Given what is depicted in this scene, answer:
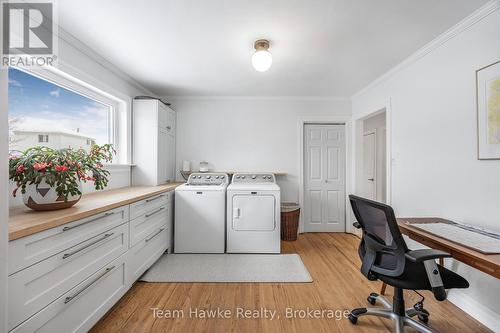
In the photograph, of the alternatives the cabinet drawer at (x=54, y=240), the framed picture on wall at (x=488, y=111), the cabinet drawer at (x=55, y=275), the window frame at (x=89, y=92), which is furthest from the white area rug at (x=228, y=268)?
the framed picture on wall at (x=488, y=111)

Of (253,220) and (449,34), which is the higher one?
(449,34)

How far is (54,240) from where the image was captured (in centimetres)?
113

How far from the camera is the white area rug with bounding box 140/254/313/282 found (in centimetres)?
209

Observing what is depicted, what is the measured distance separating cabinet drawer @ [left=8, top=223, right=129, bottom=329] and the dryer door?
1.38 meters

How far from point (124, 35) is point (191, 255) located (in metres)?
2.44

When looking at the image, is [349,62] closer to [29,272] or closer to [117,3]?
[117,3]

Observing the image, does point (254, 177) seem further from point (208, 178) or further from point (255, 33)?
point (255, 33)

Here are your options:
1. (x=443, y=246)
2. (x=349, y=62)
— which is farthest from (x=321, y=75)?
(x=443, y=246)

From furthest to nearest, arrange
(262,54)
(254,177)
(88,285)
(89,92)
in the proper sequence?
(254,177) < (89,92) < (262,54) < (88,285)

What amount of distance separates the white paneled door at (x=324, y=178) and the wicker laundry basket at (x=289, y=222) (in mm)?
439

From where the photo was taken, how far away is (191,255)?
8.55 feet

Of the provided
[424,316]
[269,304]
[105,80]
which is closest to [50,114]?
[105,80]

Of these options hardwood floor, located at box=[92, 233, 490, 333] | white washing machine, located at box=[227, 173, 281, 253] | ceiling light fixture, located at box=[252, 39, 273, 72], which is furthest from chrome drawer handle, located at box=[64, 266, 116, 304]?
ceiling light fixture, located at box=[252, 39, 273, 72]

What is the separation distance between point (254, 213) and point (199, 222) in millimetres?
720
